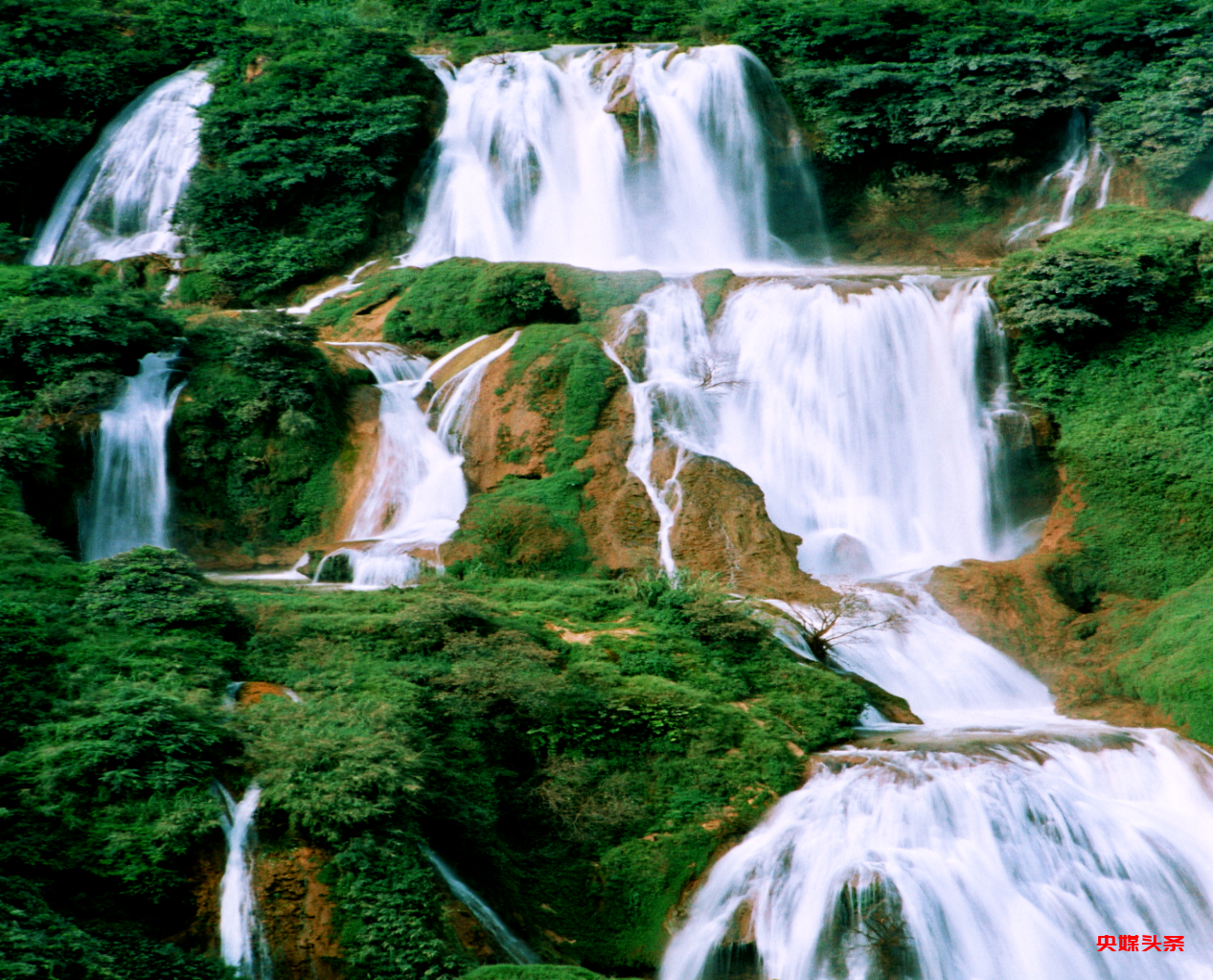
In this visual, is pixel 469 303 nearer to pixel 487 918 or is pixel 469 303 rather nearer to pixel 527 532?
pixel 527 532

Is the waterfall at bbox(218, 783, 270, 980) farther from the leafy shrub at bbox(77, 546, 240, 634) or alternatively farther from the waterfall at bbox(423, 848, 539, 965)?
the leafy shrub at bbox(77, 546, 240, 634)

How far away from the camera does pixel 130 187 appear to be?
2723 centimetres

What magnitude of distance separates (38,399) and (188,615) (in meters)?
7.61

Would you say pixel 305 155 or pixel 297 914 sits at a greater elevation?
pixel 305 155

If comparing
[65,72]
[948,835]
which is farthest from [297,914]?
[65,72]

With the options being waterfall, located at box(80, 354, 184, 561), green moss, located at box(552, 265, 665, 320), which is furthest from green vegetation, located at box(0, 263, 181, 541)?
green moss, located at box(552, 265, 665, 320)

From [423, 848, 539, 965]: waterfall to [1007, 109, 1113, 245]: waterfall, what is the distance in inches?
942

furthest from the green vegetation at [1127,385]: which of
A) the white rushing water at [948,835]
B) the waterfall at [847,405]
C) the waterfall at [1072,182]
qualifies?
the waterfall at [1072,182]

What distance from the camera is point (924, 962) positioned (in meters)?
8.43

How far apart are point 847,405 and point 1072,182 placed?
1264 centimetres

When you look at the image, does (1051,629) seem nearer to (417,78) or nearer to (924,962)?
(924,962)

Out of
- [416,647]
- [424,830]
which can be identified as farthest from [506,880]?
[416,647]

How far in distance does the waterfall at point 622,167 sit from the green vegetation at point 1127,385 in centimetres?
880

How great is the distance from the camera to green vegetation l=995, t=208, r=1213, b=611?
1675 cm
